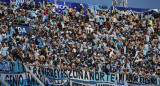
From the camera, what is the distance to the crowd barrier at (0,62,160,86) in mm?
9305

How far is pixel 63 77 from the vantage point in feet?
32.3

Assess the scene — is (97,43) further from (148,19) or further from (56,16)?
(148,19)

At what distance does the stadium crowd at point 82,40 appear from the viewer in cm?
1022

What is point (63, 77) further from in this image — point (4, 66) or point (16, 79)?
point (4, 66)

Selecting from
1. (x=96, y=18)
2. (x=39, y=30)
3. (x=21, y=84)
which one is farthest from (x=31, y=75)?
(x=96, y=18)

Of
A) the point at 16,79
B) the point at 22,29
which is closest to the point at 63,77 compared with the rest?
the point at 16,79

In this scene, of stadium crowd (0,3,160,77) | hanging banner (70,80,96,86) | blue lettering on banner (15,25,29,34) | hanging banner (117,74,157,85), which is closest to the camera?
hanging banner (70,80,96,86)

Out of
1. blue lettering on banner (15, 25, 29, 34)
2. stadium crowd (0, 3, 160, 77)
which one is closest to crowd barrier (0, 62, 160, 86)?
stadium crowd (0, 3, 160, 77)

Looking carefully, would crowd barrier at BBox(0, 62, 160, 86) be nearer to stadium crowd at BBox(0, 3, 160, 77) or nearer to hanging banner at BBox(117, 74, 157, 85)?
hanging banner at BBox(117, 74, 157, 85)

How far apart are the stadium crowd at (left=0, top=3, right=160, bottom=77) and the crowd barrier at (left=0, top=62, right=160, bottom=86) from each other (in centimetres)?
30

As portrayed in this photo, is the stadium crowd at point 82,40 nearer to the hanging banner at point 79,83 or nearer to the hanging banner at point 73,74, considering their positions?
the hanging banner at point 73,74

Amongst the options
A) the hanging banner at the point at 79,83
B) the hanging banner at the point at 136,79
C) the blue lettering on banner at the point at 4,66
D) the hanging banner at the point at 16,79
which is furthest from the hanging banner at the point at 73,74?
the blue lettering on banner at the point at 4,66

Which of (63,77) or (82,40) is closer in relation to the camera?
(63,77)

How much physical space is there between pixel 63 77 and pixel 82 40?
222cm
